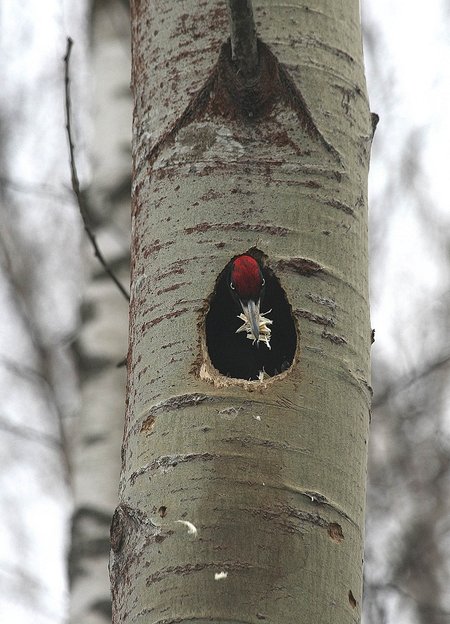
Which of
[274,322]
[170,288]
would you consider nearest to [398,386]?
[274,322]

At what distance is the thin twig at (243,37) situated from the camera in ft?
6.68

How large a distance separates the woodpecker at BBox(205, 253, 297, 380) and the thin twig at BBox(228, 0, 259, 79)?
0.36 m

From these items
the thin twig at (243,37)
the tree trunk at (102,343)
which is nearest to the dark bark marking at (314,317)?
the thin twig at (243,37)

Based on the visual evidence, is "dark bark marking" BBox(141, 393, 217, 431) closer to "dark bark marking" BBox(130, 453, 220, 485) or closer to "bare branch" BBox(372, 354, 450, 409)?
"dark bark marking" BBox(130, 453, 220, 485)

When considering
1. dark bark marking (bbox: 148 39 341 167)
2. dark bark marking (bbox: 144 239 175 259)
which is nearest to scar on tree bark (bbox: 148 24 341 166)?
dark bark marking (bbox: 148 39 341 167)

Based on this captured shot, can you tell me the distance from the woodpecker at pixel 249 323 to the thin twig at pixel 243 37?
36cm

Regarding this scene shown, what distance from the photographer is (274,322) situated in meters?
2.53

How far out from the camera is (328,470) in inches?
76.6

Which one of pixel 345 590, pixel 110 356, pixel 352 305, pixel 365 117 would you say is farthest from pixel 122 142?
pixel 345 590

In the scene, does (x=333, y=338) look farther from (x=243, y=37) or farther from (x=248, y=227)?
(x=243, y=37)

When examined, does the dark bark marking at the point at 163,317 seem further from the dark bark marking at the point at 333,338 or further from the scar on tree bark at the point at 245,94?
the scar on tree bark at the point at 245,94

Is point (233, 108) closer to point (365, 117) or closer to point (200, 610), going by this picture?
point (365, 117)

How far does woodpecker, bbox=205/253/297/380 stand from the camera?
221 centimetres

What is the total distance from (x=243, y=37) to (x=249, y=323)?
818 millimetres
